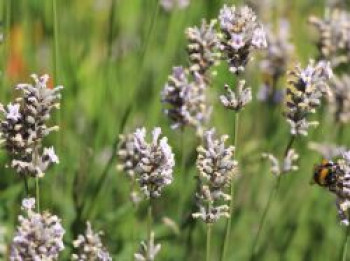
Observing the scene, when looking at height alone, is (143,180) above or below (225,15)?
below

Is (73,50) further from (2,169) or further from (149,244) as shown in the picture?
(149,244)

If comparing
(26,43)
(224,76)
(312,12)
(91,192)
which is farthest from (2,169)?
(312,12)

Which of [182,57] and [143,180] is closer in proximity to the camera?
[143,180]

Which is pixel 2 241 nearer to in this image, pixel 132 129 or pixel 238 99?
→ pixel 238 99

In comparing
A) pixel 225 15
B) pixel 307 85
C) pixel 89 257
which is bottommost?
pixel 89 257

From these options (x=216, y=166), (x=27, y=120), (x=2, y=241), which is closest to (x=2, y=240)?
(x=2, y=241)

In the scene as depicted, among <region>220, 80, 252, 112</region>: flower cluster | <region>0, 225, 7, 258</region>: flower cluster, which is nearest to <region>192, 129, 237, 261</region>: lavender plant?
<region>220, 80, 252, 112</region>: flower cluster

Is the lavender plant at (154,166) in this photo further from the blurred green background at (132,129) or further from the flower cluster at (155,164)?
the blurred green background at (132,129)
